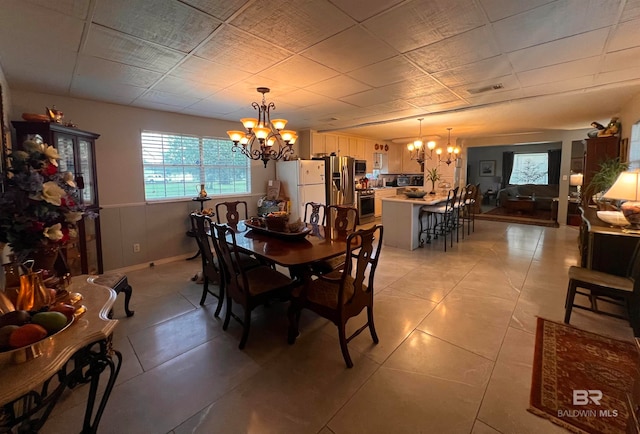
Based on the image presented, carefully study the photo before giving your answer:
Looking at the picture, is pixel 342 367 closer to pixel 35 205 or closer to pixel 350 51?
pixel 35 205

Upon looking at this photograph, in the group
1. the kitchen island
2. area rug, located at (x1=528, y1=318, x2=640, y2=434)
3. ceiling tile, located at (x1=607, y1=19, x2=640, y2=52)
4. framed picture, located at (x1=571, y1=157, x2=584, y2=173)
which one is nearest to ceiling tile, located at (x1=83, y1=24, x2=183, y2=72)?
ceiling tile, located at (x1=607, y1=19, x2=640, y2=52)

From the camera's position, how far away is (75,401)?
175 centimetres

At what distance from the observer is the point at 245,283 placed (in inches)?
88.4

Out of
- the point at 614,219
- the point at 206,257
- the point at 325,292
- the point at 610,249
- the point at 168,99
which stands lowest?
the point at 325,292

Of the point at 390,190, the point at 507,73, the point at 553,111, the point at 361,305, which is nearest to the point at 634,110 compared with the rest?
the point at 553,111

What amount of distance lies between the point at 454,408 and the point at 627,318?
87.4 inches

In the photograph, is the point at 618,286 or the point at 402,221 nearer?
the point at 618,286

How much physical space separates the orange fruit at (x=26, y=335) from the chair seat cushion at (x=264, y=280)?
1357 millimetres

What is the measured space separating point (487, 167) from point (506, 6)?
11682 mm

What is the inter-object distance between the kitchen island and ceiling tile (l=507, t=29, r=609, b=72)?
2549 millimetres

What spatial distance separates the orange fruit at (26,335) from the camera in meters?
0.97

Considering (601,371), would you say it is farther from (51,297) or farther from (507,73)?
(51,297)

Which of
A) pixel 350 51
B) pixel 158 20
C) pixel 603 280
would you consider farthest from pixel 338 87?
pixel 603 280

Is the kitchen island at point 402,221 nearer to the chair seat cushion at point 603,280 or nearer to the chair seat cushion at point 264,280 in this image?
the chair seat cushion at point 603,280
